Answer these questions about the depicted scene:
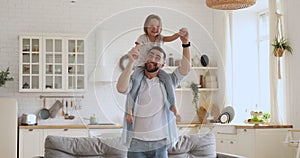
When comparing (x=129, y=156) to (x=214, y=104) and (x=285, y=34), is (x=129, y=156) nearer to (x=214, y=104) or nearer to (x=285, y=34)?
(x=214, y=104)

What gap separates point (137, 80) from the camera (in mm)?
1649

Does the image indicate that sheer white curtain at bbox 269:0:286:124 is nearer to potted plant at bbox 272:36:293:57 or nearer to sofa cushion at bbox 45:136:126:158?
potted plant at bbox 272:36:293:57

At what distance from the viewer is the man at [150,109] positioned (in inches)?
64.6

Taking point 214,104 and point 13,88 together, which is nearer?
point 214,104

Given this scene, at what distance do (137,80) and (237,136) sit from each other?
525 centimetres

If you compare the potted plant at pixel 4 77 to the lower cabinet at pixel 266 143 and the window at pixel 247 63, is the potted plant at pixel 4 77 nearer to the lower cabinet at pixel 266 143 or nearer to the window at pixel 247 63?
the window at pixel 247 63

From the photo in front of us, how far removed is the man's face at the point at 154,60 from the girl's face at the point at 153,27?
0.06 metres

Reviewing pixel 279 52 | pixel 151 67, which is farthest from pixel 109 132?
pixel 279 52

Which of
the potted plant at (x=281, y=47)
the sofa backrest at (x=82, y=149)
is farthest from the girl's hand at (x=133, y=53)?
the potted plant at (x=281, y=47)

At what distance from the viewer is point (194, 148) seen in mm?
A: 4414

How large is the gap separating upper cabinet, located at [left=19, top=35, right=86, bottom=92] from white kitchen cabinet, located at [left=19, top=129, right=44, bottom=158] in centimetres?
80

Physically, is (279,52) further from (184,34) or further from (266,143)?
(184,34)

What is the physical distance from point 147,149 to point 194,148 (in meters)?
2.80

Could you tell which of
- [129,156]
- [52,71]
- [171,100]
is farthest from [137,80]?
[52,71]
